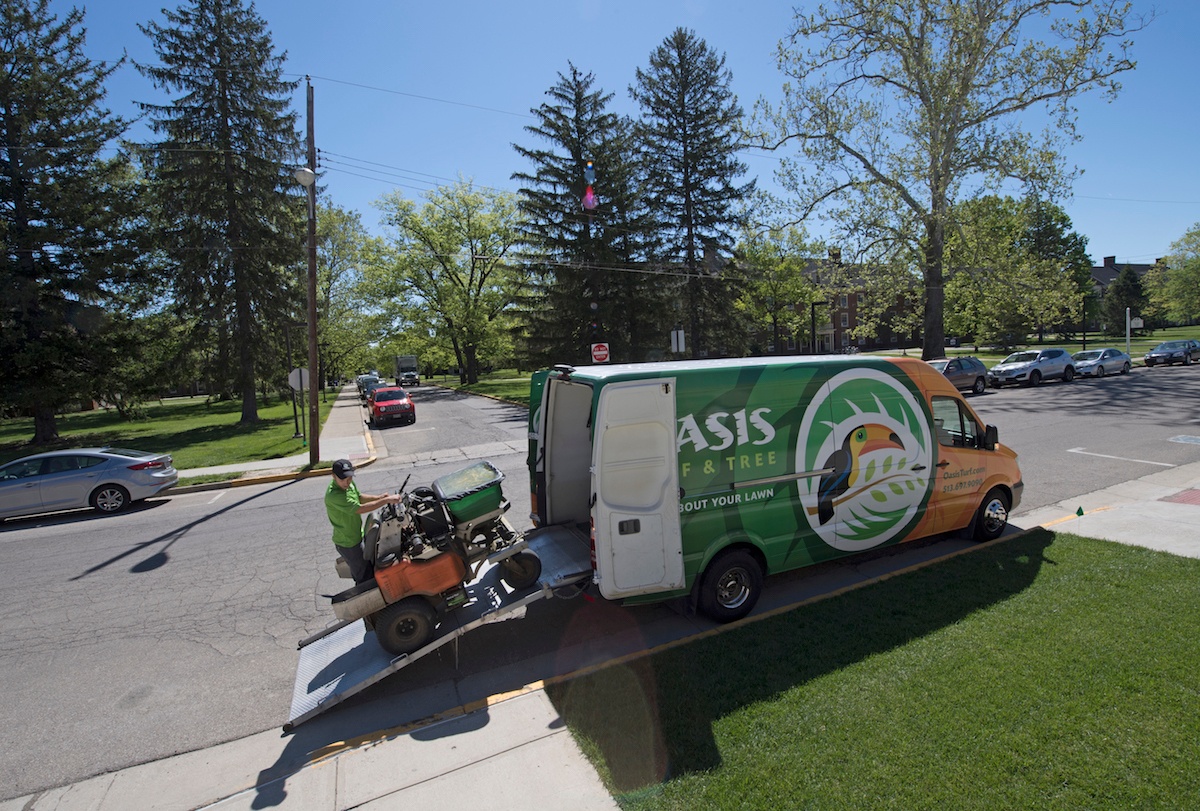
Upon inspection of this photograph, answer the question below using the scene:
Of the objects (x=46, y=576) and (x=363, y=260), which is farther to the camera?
(x=363, y=260)

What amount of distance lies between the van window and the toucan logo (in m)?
0.39

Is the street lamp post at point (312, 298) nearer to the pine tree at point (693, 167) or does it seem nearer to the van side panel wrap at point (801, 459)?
the van side panel wrap at point (801, 459)

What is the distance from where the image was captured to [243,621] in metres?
6.46

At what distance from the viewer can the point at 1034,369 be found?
26734 millimetres

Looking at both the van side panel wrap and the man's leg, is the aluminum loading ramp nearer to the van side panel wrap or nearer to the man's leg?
the man's leg

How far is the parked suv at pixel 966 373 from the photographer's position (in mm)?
24391

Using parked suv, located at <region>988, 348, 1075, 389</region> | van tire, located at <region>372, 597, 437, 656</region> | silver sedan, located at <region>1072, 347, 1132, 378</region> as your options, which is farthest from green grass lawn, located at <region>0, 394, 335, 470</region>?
silver sedan, located at <region>1072, 347, 1132, 378</region>

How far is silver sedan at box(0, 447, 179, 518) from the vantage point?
11.6m

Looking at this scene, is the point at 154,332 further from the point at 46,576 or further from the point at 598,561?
the point at 598,561

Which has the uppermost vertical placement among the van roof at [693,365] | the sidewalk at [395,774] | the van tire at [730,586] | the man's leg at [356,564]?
the van roof at [693,365]

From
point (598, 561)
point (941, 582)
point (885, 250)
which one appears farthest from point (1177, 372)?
point (598, 561)

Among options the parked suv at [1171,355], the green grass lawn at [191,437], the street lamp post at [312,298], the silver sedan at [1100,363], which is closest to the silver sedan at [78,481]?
the street lamp post at [312,298]

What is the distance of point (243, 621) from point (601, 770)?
185 inches

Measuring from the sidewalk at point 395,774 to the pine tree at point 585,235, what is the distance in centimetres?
2876
